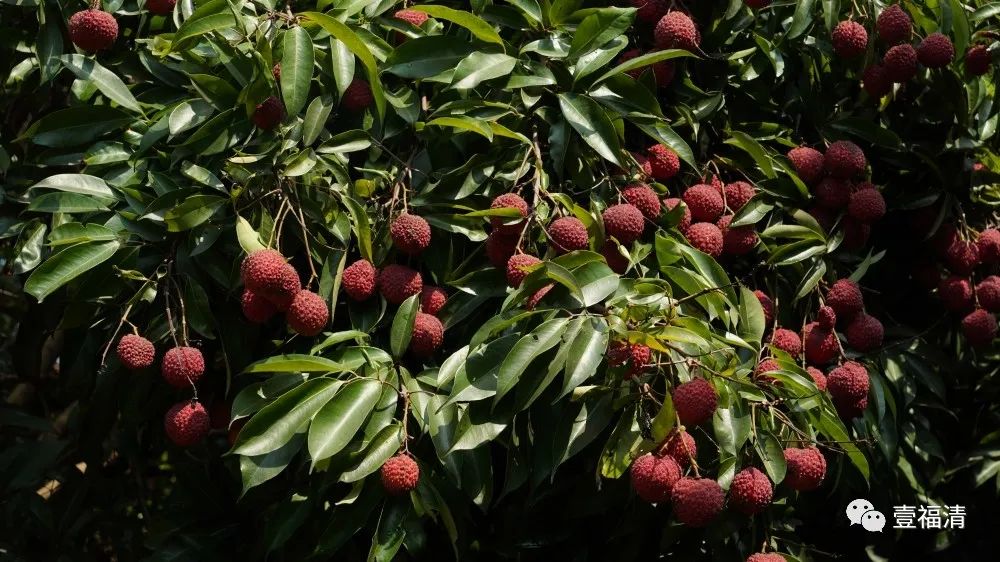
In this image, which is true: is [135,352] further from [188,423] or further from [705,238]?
[705,238]

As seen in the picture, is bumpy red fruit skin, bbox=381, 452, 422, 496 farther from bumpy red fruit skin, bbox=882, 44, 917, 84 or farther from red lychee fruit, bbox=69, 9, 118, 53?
bumpy red fruit skin, bbox=882, 44, 917, 84

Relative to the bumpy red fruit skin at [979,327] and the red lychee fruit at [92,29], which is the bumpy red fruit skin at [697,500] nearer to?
the bumpy red fruit skin at [979,327]

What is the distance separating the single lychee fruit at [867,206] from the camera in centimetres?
200

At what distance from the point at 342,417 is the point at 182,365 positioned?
0.96 ft

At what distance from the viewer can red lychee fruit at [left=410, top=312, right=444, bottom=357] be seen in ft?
5.49

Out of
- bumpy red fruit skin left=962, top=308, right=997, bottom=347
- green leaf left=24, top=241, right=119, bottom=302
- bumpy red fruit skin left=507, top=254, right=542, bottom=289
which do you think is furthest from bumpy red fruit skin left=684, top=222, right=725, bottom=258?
green leaf left=24, top=241, right=119, bottom=302

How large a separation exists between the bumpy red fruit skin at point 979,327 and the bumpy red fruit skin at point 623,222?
0.87m

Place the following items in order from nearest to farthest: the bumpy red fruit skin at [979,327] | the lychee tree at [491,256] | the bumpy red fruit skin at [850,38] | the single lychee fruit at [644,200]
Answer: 1. the lychee tree at [491,256]
2. the single lychee fruit at [644,200]
3. the bumpy red fruit skin at [850,38]
4. the bumpy red fruit skin at [979,327]

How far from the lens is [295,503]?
1.65 m

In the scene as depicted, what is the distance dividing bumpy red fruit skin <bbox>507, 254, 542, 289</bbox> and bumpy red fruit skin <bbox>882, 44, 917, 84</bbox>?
2.79 feet

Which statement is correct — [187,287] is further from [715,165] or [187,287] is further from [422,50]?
[715,165]

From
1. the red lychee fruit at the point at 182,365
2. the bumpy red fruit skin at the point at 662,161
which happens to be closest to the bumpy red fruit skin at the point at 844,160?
the bumpy red fruit skin at the point at 662,161

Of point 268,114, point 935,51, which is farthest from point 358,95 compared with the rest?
point 935,51

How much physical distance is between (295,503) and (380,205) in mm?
485
